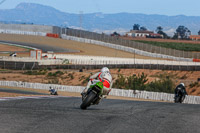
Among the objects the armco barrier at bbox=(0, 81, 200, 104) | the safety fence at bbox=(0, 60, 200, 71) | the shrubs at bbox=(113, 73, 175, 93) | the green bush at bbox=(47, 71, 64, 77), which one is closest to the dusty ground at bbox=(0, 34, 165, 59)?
the safety fence at bbox=(0, 60, 200, 71)

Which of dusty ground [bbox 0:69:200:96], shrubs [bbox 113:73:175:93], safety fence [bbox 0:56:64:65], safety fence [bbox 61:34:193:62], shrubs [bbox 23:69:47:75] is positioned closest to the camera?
shrubs [bbox 113:73:175:93]

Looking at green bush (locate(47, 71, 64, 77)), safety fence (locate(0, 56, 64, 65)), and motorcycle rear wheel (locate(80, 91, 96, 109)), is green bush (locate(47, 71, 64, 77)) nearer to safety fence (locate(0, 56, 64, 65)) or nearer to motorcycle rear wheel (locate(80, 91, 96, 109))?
safety fence (locate(0, 56, 64, 65))

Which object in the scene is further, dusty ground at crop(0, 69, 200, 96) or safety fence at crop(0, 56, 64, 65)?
safety fence at crop(0, 56, 64, 65)

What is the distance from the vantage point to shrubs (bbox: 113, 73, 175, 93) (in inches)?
1500

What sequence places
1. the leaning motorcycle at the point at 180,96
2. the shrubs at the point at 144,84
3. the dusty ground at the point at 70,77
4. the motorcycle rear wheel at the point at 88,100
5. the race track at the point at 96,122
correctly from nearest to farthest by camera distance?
1. the race track at the point at 96,122
2. the motorcycle rear wheel at the point at 88,100
3. the leaning motorcycle at the point at 180,96
4. the shrubs at the point at 144,84
5. the dusty ground at the point at 70,77

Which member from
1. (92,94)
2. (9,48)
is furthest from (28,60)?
(92,94)

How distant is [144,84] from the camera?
1647 inches

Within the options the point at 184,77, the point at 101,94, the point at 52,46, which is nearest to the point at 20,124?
the point at 101,94

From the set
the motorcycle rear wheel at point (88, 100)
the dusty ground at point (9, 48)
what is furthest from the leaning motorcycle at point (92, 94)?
the dusty ground at point (9, 48)

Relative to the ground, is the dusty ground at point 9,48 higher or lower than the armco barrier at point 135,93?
higher

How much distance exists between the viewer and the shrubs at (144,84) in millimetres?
38094

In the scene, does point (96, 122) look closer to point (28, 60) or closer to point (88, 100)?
point (88, 100)

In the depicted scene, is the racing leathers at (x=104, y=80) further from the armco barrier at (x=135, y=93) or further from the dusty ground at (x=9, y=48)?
the dusty ground at (x=9, y=48)

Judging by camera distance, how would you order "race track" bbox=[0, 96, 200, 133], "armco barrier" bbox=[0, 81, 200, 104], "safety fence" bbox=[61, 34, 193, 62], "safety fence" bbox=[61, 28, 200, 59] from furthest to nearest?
"safety fence" bbox=[61, 34, 193, 62] → "safety fence" bbox=[61, 28, 200, 59] → "armco barrier" bbox=[0, 81, 200, 104] → "race track" bbox=[0, 96, 200, 133]
